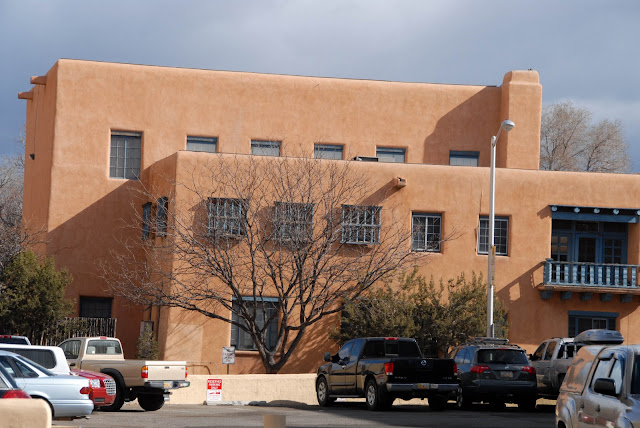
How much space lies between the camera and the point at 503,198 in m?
35.2

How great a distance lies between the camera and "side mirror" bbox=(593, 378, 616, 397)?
1080 cm

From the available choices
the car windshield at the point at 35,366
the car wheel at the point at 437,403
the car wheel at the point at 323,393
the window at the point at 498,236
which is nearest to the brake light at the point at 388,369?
the car wheel at the point at 437,403

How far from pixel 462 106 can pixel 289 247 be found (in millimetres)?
11835

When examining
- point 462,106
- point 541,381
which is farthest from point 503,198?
point 541,381

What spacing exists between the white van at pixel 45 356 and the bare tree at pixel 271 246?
504 inches

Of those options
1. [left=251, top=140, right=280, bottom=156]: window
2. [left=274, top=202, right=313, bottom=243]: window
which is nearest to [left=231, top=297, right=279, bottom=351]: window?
[left=274, top=202, right=313, bottom=243]: window

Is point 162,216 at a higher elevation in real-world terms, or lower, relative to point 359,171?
lower

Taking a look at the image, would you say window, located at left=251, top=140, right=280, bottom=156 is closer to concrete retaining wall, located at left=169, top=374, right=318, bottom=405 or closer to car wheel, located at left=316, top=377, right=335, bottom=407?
concrete retaining wall, located at left=169, top=374, right=318, bottom=405

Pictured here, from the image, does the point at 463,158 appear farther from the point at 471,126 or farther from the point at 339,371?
the point at 339,371

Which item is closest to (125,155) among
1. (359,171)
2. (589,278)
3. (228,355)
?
(359,171)

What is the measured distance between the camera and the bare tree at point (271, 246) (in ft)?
105

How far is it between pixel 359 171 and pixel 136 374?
14123 millimetres

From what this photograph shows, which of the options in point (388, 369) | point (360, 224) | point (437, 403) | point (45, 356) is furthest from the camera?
point (360, 224)

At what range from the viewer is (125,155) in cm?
3884
